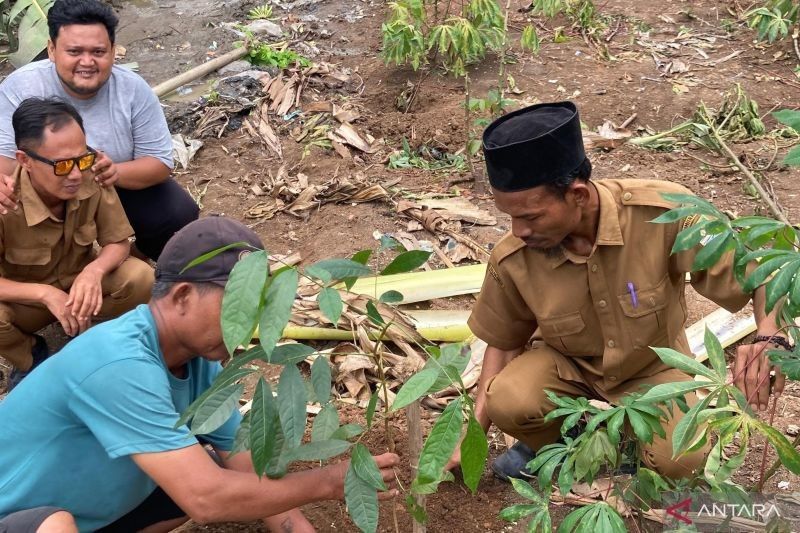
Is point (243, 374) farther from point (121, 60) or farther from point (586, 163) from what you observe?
point (121, 60)

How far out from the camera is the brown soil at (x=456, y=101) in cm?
409

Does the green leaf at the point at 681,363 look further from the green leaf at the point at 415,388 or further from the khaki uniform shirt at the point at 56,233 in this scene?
the khaki uniform shirt at the point at 56,233

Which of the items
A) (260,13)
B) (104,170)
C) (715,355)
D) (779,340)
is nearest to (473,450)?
A: (715,355)

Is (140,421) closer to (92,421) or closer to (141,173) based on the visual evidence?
(92,421)

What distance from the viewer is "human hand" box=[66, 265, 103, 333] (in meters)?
3.00

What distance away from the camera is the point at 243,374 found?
5.42 ft

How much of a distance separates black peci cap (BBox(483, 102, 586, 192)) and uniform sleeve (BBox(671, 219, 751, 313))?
40cm

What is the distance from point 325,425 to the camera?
185cm

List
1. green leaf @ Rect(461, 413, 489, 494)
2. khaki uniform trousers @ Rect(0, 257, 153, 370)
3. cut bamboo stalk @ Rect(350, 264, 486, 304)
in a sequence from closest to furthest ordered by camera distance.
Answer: green leaf @ Rect(461, 413, 489, 494)
khaki uniform trousers @ Rect(0, 257, 153, 370)
cut bamboo stalk @ Rect(350, 264, 486, 304)

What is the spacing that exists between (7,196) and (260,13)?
426 cm

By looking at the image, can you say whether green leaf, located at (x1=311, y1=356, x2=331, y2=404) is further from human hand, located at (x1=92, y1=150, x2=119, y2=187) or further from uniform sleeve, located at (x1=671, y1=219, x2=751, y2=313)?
human hand, located at (x1=92, y1=150, x2=119, y2=187)

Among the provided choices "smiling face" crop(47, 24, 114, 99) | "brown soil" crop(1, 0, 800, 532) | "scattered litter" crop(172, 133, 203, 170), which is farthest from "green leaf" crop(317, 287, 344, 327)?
"scattered litter" crop(172, 133, 203, 170)

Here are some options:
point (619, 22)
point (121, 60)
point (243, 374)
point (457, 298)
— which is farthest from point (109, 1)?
point (243, 374)

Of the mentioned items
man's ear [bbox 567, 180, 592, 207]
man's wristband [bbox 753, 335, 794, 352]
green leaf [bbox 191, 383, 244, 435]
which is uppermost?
man's ear [bbox 567, 180, 592, 207]
